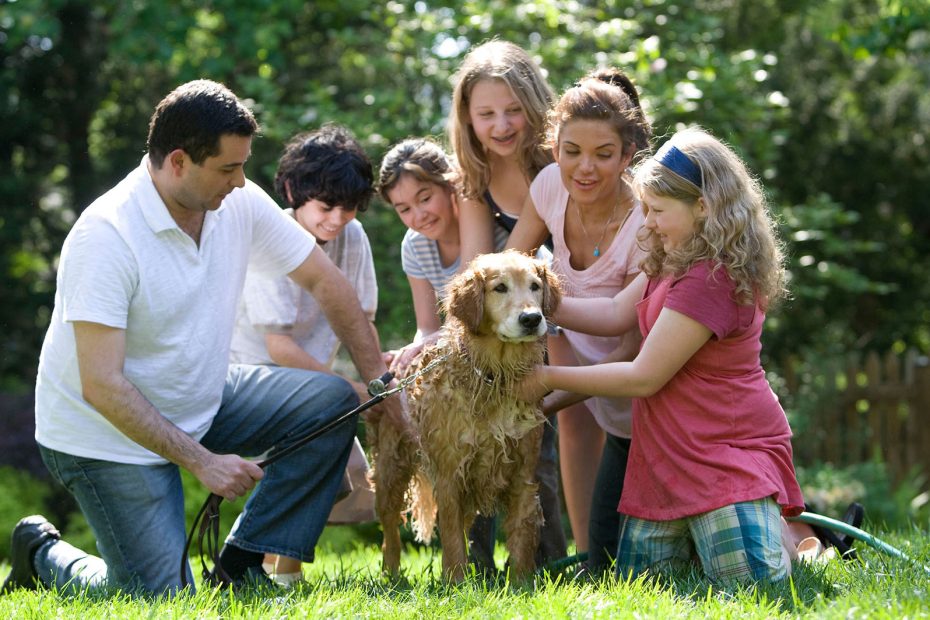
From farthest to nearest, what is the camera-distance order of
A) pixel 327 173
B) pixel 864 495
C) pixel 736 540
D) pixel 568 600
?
1. pixel 864 495
2. pixel 327 173
3. pixel 736 540
4. pixel 568 600

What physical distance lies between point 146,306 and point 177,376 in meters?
0.34

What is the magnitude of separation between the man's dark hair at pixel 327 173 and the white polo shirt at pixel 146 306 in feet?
1.37

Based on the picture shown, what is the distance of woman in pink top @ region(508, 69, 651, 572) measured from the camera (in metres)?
4.52

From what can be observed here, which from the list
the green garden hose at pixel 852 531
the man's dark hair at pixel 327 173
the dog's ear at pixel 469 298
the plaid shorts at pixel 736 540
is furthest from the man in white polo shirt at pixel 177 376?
the green garden hose at pixel 852 531

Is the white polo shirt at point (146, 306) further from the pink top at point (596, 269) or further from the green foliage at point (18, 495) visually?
the green foliage at point (18, 495)

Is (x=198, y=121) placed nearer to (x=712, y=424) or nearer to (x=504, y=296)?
(x=504, y=296)

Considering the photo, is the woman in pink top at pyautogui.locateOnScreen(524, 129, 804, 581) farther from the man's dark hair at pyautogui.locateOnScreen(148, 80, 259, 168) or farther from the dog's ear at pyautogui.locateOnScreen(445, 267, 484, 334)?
the man's dark hair at pyautogui.locateOnScreen(148, 80, 259, 168)

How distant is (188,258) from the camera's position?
180 inches

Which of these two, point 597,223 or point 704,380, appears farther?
point 597,223

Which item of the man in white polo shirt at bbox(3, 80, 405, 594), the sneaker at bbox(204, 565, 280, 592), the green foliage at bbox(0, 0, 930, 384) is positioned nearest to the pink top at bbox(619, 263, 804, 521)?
the man in white polo shirt at bbox(3, 80, 405, 594)

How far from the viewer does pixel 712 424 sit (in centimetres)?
414

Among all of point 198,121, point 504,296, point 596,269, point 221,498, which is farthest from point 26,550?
point 596,269

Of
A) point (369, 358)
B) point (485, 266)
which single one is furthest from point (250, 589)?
point (485, 266)

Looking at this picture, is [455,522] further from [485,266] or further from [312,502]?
[485,266]
